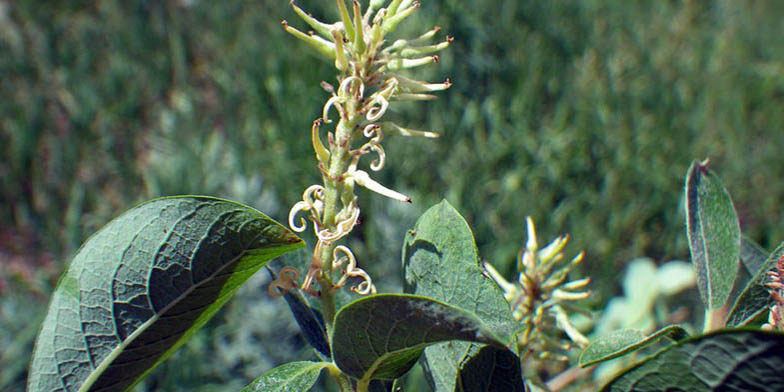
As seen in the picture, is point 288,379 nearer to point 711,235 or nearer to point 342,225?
point 342,225

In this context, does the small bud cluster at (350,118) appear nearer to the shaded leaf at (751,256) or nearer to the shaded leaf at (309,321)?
the shaded leaf at (309,321)

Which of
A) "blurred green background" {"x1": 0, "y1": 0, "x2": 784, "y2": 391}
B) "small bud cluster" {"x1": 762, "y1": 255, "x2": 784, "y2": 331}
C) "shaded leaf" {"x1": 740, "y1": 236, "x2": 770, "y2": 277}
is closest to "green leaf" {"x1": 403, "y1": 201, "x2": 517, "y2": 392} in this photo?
Answer: "small bud cluster" {"x1": 762, "y1": 255, "x2": 784, "y2": 331}

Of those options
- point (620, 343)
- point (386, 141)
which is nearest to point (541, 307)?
point (620, 343)

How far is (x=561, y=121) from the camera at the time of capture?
232 centimetres

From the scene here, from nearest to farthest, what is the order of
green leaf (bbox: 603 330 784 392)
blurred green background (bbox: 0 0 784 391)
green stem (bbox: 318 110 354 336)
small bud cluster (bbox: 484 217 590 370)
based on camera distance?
green leaf (bbox: 603 330 784 392), green stem (bbox: 318 110 354 336), small bud cluster (bbox: 484 217 590 370), blurred green background (bbox: 0 0 784 391)

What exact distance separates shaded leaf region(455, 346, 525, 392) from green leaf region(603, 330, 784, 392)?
0.09 m

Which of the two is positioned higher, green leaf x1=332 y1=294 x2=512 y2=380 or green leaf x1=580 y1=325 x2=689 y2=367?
green leaf x1=332 y1=294 x2=512 y2=380

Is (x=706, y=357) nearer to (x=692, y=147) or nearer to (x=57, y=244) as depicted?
(x=57, y=244)

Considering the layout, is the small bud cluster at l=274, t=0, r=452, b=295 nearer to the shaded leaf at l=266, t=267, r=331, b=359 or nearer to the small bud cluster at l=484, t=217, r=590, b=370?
the shaded leaf at l=266, t=267, r=331, b=359

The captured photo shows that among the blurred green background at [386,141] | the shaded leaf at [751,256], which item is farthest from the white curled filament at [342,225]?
the blurred green background at [386,141]

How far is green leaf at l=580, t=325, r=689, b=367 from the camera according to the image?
1.11ft

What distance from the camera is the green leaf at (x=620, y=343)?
34 cm

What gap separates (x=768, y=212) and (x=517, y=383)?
220 cm

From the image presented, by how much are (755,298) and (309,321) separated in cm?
27
